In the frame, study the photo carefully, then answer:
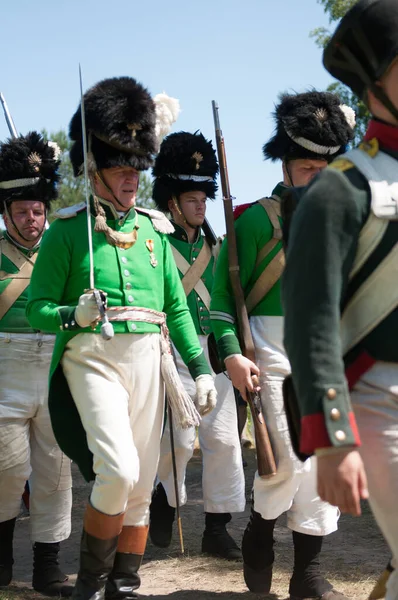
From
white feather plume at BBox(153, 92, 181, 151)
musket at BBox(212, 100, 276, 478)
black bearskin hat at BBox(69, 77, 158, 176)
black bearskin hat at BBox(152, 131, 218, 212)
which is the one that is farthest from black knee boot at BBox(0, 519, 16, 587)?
black bearskin hat at BBox(152, 131, 218, 212)

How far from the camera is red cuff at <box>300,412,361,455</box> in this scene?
2340 mm

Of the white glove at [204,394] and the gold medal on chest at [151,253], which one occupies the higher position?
the gold medal on chest at [151,253]

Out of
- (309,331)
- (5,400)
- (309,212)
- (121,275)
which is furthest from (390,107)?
(5,400)

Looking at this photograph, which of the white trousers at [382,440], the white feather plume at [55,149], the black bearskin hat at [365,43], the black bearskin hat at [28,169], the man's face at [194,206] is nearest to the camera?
the white trousers at [382,440]

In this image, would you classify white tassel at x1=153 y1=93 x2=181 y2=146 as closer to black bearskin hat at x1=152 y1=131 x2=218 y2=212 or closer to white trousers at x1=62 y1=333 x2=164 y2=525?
white trousers at x1=62 y1=333 x2=164 y2=525

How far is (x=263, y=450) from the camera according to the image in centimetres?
469

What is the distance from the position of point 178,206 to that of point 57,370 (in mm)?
2584

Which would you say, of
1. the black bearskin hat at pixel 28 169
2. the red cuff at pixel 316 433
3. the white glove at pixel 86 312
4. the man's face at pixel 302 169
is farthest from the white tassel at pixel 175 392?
the red cuff at pixel 316 433

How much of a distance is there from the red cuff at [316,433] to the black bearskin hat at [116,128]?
2.78m

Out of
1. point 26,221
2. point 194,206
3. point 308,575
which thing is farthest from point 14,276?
point 308,575

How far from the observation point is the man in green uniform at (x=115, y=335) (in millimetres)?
4445

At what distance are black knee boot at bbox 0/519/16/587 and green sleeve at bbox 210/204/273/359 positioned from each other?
5.43 feet

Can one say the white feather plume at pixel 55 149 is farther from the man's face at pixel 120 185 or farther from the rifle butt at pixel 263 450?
the rifle butt at pixel 263 450

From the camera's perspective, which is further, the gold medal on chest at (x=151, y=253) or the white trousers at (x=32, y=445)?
the white trousers at (x=32, y=445)
